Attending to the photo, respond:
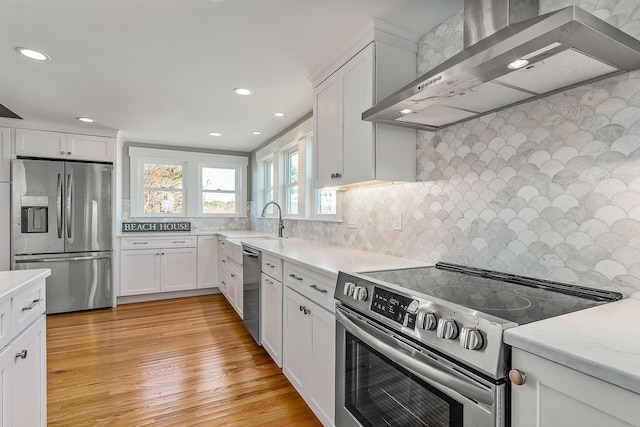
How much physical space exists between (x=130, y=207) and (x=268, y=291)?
3.31m

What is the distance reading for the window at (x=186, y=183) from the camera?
4.80 m

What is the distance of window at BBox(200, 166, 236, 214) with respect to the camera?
5.22m

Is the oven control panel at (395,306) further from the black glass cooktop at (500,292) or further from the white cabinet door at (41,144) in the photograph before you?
the white cabinet door at (41,144)

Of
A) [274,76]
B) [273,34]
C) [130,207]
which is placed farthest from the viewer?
[130,207]

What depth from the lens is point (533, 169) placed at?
1368 millimetres

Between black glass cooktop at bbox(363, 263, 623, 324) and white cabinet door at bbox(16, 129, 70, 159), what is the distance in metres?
4.19

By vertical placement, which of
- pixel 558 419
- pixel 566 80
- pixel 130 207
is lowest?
pixel 558 419

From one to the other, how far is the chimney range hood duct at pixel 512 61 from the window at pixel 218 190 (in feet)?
13.7

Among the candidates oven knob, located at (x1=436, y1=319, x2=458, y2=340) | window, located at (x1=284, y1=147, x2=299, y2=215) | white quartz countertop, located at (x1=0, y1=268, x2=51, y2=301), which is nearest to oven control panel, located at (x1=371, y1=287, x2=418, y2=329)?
oven knob, located at (x1=436, y1=319, x2=458, y2=340)

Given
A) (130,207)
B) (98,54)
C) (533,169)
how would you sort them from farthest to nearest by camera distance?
(130,207) < (98,54) < (533,169)

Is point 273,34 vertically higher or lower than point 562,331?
higher

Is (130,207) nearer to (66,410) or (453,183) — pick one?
(66,410)

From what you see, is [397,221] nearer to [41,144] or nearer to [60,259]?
[60,259]

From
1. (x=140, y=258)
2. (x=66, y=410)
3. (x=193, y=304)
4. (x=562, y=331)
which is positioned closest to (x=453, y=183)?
(x=562, y=331)
